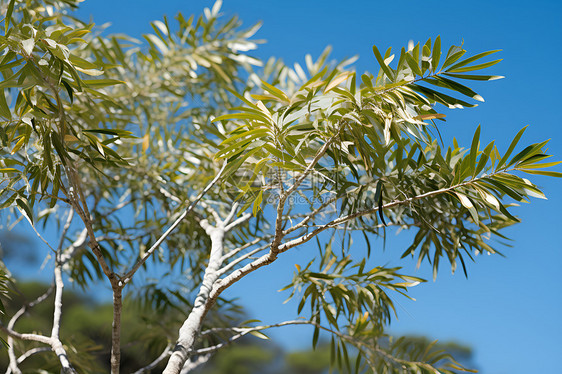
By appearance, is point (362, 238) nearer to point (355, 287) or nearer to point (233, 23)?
point (355, 287)

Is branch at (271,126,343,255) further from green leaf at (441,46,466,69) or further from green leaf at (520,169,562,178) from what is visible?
green leaf at (520,169,562,178)

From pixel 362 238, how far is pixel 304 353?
8.56 feet

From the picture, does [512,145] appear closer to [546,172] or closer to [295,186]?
[546,172]

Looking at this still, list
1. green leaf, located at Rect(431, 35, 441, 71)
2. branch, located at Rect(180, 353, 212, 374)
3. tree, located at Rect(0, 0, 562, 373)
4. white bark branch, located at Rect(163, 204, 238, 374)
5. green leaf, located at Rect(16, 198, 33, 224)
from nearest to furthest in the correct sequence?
green leaf, located at Rect(431, 35, 441, 71)
tree, located at Rect(0, 0, 562, 373)
green leaf, located at Rect(16, 198, 33, 224)
white bark branch, located at Rect(163, 204, 238, 374)
branch, located at Rect(180, 353, 212, 374)

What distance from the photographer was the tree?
128 cm

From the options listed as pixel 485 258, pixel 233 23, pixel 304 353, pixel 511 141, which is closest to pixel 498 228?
pixel 485 258

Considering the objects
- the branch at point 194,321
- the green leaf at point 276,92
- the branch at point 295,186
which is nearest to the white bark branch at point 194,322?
the branch at point 194,321

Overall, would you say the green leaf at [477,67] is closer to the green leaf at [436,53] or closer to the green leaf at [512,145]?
the green leaf at [436,53]

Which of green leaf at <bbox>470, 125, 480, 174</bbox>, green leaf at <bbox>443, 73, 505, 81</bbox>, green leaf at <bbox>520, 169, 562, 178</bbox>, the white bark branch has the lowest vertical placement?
the white bark branch

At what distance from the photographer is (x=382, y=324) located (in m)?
2.21

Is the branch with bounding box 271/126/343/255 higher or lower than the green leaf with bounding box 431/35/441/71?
lower

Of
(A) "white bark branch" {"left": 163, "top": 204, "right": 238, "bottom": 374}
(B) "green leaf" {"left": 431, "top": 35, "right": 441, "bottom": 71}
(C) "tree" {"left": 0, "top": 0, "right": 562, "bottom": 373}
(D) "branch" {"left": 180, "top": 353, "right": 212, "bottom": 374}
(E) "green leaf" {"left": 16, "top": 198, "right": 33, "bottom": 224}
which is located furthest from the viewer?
(D) "branch" {"left": 180, "top": 353, "right": 212, "bottom": 374}

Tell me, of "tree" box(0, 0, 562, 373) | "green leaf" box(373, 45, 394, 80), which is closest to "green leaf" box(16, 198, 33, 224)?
"tree" box(0, 0, 562, 373)

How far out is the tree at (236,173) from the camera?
1282 mm
